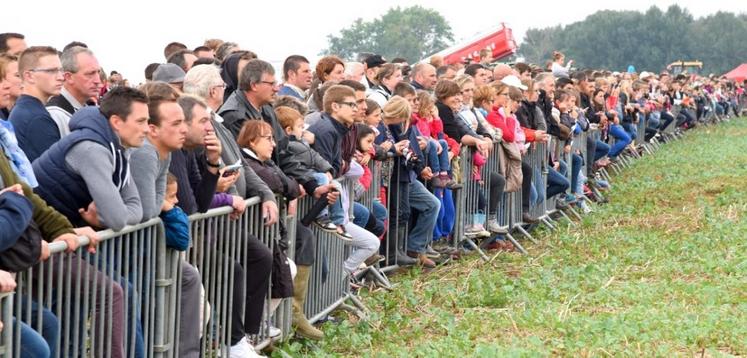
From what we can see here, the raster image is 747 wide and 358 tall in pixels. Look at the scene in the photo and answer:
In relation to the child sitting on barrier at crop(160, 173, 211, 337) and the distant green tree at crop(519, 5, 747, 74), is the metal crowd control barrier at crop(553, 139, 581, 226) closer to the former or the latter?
the child sitting on barrier at crop(160, 173, 211, 337)

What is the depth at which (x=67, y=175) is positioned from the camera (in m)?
6.59

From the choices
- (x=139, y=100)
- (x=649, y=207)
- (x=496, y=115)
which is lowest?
(x=649, y=207)

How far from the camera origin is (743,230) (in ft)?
51.6

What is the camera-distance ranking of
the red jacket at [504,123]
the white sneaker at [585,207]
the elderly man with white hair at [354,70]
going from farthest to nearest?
the white sneaker at [585,207] → the red jacket at [504,123] → the elderly man with white hair at [354,70]

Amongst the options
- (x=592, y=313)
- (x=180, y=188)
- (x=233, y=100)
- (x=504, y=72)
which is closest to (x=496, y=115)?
(x=504, y=72)

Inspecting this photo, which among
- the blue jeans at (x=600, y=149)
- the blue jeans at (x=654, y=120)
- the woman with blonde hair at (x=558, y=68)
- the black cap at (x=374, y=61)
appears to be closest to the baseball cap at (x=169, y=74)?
the black cap at (x=374, y=61)

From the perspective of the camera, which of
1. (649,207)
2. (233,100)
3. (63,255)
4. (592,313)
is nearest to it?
(63,255)

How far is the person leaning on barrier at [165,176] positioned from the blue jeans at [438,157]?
6.00 meters

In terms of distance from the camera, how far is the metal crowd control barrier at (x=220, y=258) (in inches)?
308

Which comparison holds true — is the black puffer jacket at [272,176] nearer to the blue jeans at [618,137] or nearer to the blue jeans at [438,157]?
the blue jeans at [438,157]

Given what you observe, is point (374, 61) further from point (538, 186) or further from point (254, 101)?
point (254, 101)

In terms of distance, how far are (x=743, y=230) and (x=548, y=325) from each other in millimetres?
6453

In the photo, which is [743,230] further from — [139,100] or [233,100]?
[139,100]

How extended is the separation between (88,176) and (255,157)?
2.79 metres
